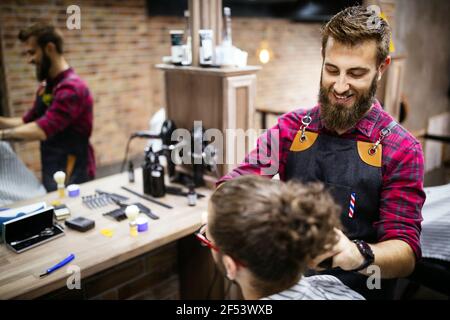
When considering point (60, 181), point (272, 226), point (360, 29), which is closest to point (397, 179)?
point (360, 29)

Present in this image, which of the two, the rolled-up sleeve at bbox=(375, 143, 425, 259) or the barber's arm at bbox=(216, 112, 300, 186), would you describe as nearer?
the rolled-up sleeve at bbox=(375, 143, 425, 259)

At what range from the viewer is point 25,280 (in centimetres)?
146

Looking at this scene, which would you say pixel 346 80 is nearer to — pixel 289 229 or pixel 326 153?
pixel 326 153

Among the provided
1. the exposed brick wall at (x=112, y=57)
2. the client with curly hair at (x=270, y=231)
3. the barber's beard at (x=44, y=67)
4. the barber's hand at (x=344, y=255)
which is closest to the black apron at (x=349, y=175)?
the barber's hand at (x=344, y=255)

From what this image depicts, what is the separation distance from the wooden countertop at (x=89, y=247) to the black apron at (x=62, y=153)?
26.6 inches

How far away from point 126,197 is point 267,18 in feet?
15.4

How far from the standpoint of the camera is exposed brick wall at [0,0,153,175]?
3902 millimetres

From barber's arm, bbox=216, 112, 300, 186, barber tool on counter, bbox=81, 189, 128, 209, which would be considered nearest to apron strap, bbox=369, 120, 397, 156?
barber's arm, bbox=216, 112, 300, 186

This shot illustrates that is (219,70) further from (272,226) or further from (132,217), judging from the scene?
(272,226)

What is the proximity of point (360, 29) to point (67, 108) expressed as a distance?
202 centimetres

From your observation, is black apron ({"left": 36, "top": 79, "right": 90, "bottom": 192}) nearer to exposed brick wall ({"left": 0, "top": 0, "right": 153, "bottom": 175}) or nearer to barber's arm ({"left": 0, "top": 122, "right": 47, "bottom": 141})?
barber's arm ({"left": 0, "top": 122, "right": 47, "bottom": 141})

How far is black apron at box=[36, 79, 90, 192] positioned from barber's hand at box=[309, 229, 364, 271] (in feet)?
7.25
